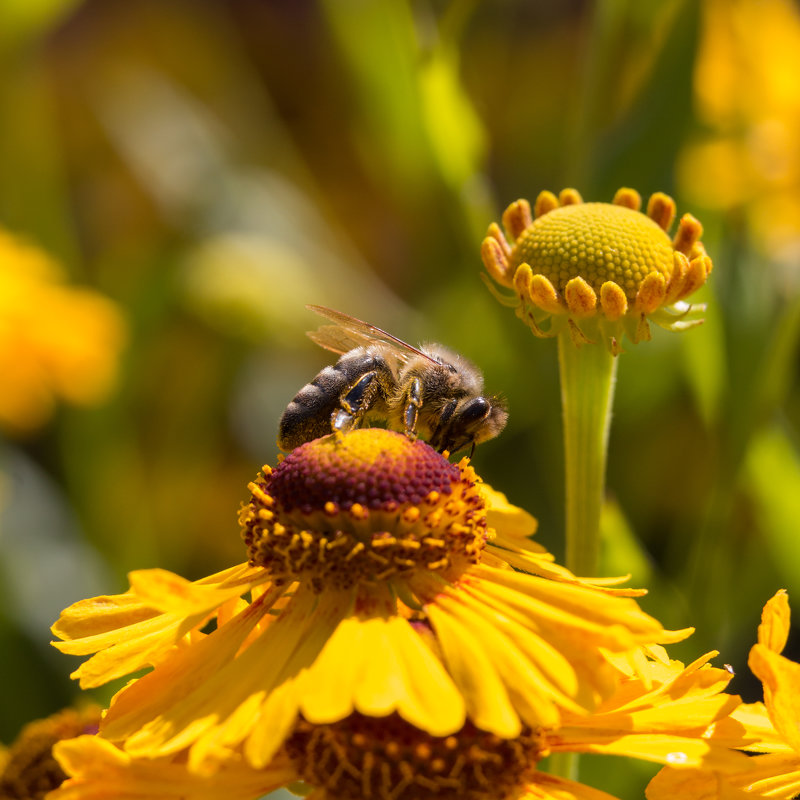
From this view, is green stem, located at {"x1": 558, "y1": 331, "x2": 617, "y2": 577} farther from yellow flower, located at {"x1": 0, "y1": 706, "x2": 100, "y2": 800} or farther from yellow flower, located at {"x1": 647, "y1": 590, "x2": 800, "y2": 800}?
yellow flower, located at {"x1": 0, "y1": 706, "x2": 100, "y2": 800}

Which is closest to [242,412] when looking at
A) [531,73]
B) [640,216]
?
[531,73]

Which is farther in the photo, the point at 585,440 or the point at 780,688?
the point at 585,440

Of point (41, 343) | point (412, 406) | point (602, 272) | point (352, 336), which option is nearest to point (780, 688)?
point (602, 272)

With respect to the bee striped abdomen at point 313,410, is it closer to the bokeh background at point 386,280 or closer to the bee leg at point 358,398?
the bee leg at point 358,398

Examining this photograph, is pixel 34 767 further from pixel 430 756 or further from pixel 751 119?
pixel 751 119

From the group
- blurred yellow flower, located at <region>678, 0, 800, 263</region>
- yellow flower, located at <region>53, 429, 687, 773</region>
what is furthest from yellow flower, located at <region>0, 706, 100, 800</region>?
blurred yellow flower, located at <region>678, 0, 800, 263</region>

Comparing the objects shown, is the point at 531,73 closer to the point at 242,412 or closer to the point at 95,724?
the point at 242,412

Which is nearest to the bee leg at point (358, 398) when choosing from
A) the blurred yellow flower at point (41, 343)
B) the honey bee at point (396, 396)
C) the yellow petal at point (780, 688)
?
the honey bee at point (396, 396)
